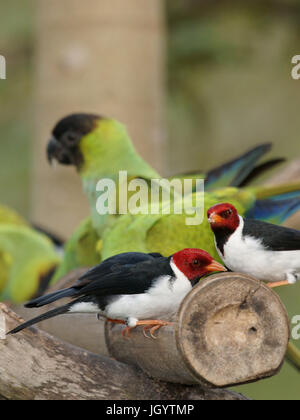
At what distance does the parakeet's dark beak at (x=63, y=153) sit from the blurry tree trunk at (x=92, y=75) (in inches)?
25.0

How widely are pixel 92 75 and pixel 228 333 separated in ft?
5.32

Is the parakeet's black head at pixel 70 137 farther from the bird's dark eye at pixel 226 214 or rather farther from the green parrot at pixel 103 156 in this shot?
the bird's dark eye at pixel 226 214

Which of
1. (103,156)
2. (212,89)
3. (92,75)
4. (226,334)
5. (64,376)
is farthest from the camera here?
(212,89)

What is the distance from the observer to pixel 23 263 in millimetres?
2236

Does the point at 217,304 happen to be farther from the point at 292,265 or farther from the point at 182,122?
the point at 182,122

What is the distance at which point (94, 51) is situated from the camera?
2529mm

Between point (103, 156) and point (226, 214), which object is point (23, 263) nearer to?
point (103, 156)

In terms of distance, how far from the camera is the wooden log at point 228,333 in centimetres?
104

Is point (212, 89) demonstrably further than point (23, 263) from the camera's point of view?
Yes

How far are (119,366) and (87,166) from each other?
72cm

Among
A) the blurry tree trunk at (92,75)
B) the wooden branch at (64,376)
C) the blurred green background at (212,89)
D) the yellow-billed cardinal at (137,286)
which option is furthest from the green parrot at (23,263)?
the blurred green background at (212,89)

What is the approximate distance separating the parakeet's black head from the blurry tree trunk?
0.64 m

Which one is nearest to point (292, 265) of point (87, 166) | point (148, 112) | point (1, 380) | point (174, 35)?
point (1, 380)

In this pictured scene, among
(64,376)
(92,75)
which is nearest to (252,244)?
(64,376)
